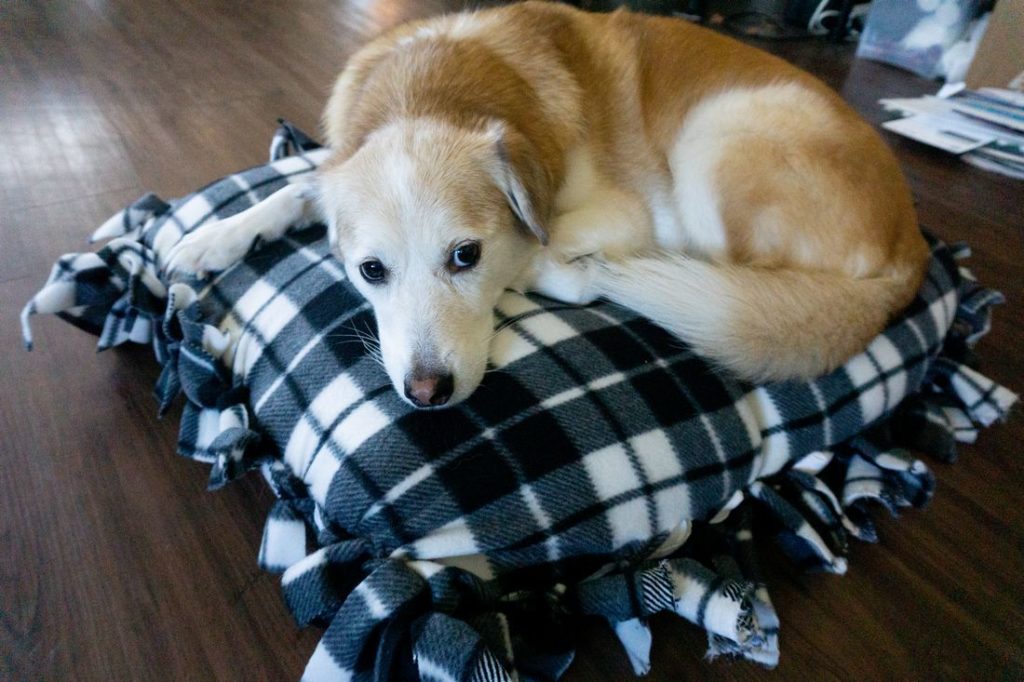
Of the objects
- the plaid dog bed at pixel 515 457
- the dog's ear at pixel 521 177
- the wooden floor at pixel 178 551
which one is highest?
the dog's ear at pixel 521 177

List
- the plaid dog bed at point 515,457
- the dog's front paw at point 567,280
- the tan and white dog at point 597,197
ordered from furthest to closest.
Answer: the dog's front paw at point 567,280 → the tan and white dog at point 597,197 → the plaid dog bed at point 515,457

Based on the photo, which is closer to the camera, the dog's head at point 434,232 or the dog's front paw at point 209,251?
the dog's head at point 434,232

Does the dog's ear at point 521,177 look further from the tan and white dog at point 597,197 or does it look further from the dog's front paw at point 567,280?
the dog's front paw at point 567,280

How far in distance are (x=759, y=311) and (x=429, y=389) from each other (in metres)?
0.57

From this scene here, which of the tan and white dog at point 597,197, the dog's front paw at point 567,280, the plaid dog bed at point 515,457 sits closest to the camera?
the plaid dog bed at point 515,457

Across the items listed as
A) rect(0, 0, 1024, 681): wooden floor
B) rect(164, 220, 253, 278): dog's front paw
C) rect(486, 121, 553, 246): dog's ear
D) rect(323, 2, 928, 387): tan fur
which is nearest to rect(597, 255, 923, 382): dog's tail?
rect(323, 2, 928, 387): tan fur

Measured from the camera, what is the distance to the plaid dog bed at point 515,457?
851 millimetres

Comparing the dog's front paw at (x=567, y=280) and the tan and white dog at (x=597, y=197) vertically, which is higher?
the tan and white dog at (x=597, y=197)

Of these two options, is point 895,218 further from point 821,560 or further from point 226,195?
point 226,195

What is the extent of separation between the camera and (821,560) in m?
0.99

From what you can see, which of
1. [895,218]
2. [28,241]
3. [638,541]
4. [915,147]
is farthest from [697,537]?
[915,147]

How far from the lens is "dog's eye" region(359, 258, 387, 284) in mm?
989

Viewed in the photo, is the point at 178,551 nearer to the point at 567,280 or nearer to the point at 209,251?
the point at 209,251

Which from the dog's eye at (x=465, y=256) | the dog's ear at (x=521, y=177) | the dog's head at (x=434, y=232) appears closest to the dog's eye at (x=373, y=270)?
the dog's head at (x=434, y=232)
